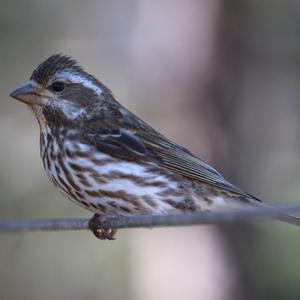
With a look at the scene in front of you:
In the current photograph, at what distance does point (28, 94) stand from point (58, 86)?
330 mm

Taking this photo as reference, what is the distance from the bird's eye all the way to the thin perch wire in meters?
1.79

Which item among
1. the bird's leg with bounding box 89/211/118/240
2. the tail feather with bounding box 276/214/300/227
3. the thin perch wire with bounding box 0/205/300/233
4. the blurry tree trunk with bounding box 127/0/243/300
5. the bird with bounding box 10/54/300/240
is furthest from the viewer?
the blurry tree trunk with bounding box 127/0/243/300

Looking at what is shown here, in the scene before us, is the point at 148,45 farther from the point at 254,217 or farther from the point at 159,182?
the point at 254,217

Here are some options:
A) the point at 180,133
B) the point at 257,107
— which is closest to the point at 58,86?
the point at 180,133

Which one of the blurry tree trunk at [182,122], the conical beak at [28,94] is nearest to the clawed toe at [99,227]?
the conical beak at [28,94]

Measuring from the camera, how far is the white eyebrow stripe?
758 centimetres

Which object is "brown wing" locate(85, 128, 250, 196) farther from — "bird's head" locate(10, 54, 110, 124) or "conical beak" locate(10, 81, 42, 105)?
"conical beak" locate(10, 81, 42, 105)

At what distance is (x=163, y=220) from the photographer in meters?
4.45

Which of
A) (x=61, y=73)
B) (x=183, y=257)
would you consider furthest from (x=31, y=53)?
(x=61, y=73)

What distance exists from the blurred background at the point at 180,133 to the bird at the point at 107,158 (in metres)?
4.41

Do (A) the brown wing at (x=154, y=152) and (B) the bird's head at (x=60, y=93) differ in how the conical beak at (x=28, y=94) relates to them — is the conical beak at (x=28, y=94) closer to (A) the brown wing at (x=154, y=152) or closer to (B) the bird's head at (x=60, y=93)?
(B) the bird's head at (x=60, y=93)

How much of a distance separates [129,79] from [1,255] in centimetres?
334

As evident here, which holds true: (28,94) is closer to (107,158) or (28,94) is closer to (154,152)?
(107,158)

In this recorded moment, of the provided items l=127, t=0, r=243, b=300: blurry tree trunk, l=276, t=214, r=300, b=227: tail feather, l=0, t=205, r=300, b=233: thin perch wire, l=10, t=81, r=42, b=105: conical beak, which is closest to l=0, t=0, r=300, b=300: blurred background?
l=127, t=0, r=243, b=300: blurry tree trunk
